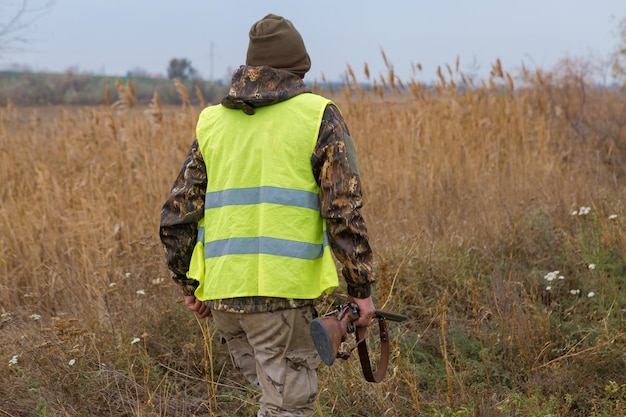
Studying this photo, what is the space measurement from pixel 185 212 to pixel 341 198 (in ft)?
2.22

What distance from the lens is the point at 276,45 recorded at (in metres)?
2.68

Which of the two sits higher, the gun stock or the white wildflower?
the gun stock

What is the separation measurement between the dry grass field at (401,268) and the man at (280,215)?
82cm

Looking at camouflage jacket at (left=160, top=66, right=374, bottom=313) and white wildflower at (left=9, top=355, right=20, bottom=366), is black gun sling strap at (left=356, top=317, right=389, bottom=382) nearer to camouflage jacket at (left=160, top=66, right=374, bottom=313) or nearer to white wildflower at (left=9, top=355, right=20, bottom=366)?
camouflage jacket at (left=160, top=66, right=374, bottom=313)

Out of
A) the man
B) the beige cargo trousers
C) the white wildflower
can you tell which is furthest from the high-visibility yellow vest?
the white wildflower

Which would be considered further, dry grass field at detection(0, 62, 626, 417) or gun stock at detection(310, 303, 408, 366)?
dry grass field at detection(0, 62, 626, 417)

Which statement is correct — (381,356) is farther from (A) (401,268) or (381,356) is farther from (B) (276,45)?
(A) (401,268)

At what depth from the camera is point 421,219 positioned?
6.43 m

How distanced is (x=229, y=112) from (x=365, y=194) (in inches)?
162

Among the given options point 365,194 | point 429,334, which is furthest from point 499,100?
point 429,334

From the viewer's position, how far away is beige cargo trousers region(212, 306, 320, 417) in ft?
8.79

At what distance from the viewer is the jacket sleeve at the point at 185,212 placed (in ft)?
9.52

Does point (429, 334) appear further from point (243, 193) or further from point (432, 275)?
point (243, 193)

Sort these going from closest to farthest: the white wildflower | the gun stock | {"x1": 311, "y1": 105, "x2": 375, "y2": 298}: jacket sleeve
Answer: the gun stock, {"x1": 311, "y1": 105, "x2": 375, "y2": 298}: jacket sleeve, the white wildflower
